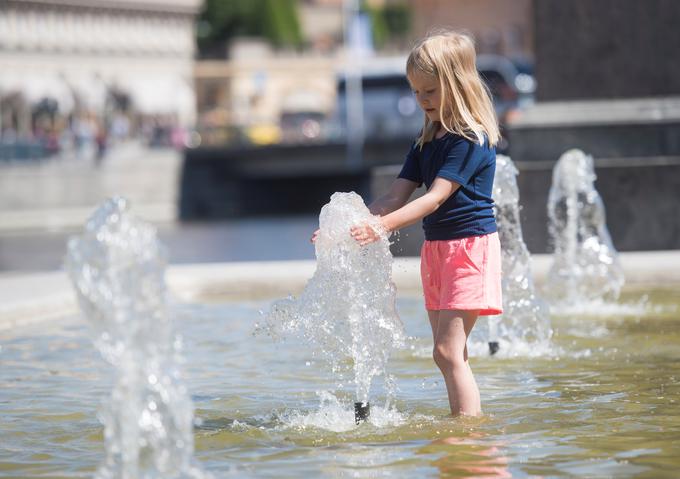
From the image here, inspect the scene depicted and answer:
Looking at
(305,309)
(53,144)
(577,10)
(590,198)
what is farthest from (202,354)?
(53,144)

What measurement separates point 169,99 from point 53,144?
169 ft

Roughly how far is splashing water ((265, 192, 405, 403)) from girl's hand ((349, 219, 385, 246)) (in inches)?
7.3

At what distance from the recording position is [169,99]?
348 feet

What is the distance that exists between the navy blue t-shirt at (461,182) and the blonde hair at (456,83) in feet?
0.15

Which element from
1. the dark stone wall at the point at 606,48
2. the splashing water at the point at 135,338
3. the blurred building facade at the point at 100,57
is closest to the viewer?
the splashing water at the point at 135,338

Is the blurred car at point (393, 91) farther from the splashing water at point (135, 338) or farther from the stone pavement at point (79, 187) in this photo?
the splashing water at point (135, 338)

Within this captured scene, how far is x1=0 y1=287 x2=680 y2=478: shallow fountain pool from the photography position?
20.2 feet

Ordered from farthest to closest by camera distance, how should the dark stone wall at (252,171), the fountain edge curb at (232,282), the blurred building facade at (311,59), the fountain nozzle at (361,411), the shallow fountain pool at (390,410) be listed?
the blurred building facade at (311,59) → the dark stone wall at (252,171) → the fountain edge curb at (232,282) → the fountain nozzle at (361,411) → the shallow fountain pool at (390,410)

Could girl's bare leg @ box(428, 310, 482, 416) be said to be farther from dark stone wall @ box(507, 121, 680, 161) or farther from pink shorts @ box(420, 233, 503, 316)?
dark stone wall @ box(507, 121, 680, 161)

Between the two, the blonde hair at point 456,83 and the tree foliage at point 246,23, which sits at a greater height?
the tree foliage at point 246,23

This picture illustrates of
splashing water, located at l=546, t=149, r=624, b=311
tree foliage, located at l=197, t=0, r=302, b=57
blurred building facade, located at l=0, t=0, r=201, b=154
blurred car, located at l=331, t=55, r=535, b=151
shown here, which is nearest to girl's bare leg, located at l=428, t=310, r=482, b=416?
splashing water, located at l=546, t=149, r=624, b=311

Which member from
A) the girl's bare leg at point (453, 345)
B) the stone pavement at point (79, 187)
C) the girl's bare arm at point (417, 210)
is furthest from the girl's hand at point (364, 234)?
the stone pavement at point (79, 187)

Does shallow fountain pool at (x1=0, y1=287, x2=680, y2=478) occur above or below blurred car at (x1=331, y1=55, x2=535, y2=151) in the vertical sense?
below

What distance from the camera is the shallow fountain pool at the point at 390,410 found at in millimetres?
6152
